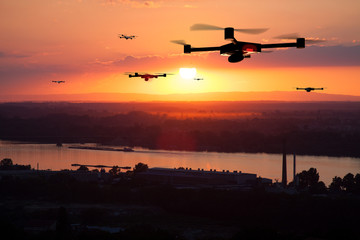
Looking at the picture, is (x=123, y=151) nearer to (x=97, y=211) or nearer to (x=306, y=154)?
(x=306, y=154)

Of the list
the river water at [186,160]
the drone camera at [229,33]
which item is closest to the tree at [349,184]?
the river water at [186,160]

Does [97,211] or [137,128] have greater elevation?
[137,128]

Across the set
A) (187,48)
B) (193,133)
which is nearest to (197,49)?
(187,48)

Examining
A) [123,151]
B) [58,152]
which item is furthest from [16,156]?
[123,151]

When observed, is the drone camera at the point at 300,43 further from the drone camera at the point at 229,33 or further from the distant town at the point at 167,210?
the distant town at the point at 167,210

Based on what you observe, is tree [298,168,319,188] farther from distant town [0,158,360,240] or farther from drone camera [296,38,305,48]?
drone camera [296,38,305,48]

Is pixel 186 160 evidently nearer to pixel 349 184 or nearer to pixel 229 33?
pixel 349 184

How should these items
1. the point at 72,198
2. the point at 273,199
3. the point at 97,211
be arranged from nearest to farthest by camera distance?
the point at 97,211
the point at 273,199
the point at 72,198
